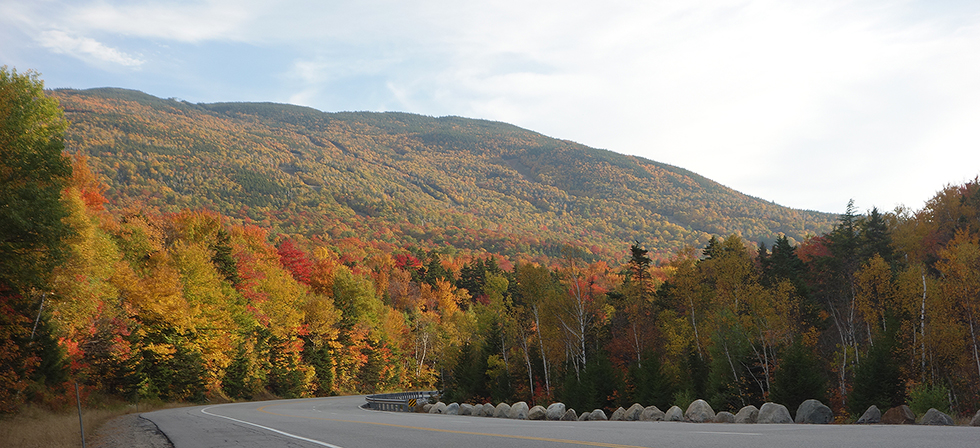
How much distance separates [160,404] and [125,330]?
6.26 m

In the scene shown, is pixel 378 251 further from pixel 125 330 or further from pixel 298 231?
pixel 125 330

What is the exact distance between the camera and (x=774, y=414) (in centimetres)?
1847

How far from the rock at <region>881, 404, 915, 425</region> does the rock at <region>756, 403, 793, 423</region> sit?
3430 millimetres

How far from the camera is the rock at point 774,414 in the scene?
1823 centimetres

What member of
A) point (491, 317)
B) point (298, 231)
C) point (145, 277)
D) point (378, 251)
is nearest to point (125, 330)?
point (145, 277)

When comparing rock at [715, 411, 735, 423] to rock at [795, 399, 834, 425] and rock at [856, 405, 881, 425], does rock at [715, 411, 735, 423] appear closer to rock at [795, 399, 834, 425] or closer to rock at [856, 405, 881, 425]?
rock at [795, 399, 834, 425]

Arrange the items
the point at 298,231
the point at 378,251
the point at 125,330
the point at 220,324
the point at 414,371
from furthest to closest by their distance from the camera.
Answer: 1. the point at 298,231
2. the point at 378,251
3. the point at 414,371
4. the point at 220,324
5. the point at 125,330

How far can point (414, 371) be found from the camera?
294 feet

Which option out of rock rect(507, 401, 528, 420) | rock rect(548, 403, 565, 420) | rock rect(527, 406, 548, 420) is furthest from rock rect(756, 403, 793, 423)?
rock rect(507, 401, 528, 420)

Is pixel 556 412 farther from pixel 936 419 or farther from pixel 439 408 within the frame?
pixel 936 419

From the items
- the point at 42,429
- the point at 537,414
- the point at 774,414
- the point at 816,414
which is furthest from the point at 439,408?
the point at 816,414

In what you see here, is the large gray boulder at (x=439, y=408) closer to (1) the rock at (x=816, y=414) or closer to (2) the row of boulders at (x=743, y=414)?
(2) the row of boulders at (x=743, y=414)

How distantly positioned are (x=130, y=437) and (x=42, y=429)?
4764 mm

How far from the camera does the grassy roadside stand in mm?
17781
